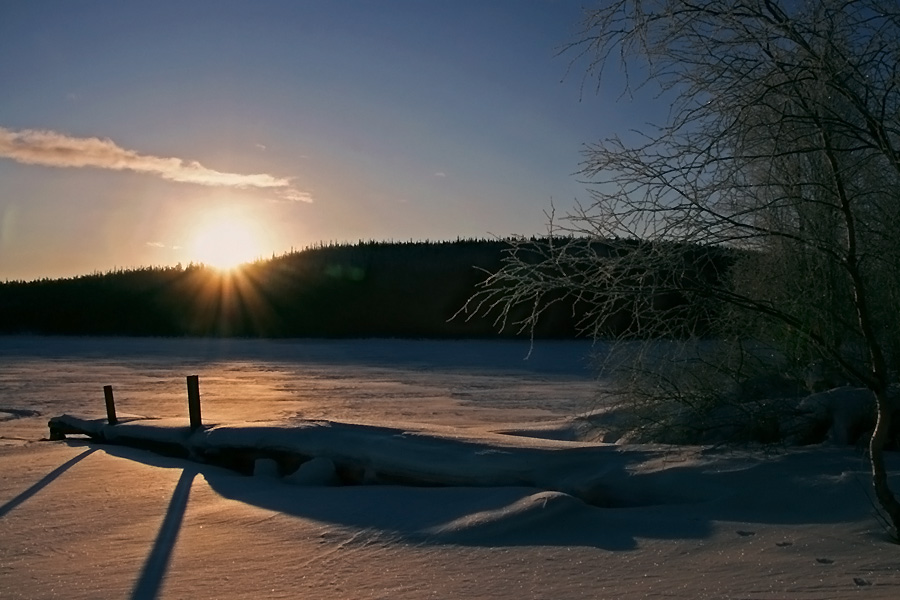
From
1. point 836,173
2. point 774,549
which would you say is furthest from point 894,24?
point 774,549

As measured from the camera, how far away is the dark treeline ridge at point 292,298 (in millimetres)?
44594

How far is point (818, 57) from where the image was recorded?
5043mm

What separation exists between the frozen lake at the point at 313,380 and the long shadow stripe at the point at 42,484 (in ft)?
6.12

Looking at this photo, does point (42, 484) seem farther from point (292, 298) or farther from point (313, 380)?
point (292, 298)

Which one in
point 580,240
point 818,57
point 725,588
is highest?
point 818,57

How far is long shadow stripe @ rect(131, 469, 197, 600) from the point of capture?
529 cm

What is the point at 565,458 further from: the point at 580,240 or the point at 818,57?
the point at 818,57

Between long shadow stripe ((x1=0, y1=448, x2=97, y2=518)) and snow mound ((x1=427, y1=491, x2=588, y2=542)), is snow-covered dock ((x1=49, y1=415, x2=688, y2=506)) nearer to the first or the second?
snow mound ((x1=427, y1=491, x2=588, y2=542))

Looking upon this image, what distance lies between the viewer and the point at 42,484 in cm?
883

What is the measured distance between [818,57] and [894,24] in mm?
569

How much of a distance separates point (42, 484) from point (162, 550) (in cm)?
336

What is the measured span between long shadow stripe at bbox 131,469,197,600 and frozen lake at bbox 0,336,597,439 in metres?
3.77

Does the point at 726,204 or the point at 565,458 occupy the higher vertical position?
the point at 726,204

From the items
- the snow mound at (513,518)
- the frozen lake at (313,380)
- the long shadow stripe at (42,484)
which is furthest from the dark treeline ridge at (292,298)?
the snow mound at (513,518)
